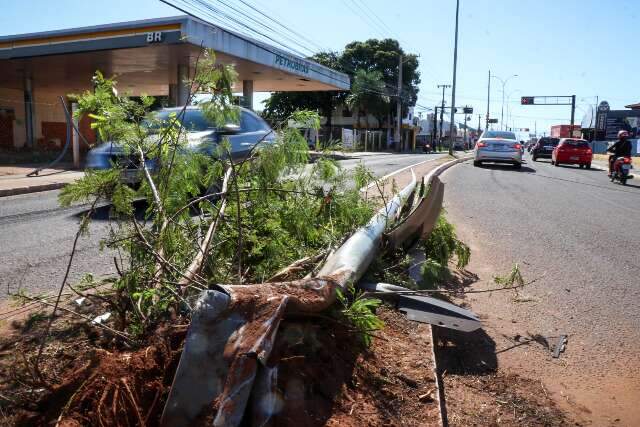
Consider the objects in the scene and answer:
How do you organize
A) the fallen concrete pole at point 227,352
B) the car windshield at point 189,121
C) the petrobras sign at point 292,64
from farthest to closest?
the petrobras sign at point 292,64 < the car windshield at point 189,121 < the fallen concrete pole at point 227,352

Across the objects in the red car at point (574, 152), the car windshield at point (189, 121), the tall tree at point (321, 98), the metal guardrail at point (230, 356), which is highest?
the tall tree at point (321, 98)

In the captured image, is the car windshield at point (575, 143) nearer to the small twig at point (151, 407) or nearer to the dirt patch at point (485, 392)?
the dirt patch at point (485, 392)

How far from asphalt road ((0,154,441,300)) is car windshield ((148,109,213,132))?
3.58 feet

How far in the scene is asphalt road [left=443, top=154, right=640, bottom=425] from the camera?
3.04 m

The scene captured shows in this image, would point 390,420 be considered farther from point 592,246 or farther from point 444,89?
point 444,89

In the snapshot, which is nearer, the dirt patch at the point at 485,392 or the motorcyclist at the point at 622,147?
the dirt patch at the point at 485,392

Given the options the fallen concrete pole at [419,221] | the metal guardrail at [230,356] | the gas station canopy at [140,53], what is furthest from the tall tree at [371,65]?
the metal guardrail at [230,356]

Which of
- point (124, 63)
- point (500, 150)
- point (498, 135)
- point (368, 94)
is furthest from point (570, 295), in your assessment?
point (368, 94)

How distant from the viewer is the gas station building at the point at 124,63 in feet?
57.1

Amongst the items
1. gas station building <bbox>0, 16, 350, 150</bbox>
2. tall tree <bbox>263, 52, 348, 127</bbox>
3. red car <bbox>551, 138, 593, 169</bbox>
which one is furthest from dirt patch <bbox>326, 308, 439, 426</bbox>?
tall tree <bbox>263, 52, 348, 127</bbox>

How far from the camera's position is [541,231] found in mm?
7348

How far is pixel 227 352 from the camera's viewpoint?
1915 mm

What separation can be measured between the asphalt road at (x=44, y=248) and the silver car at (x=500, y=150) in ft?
53.2

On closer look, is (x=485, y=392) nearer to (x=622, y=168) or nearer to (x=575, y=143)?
(x=622, y=168)
